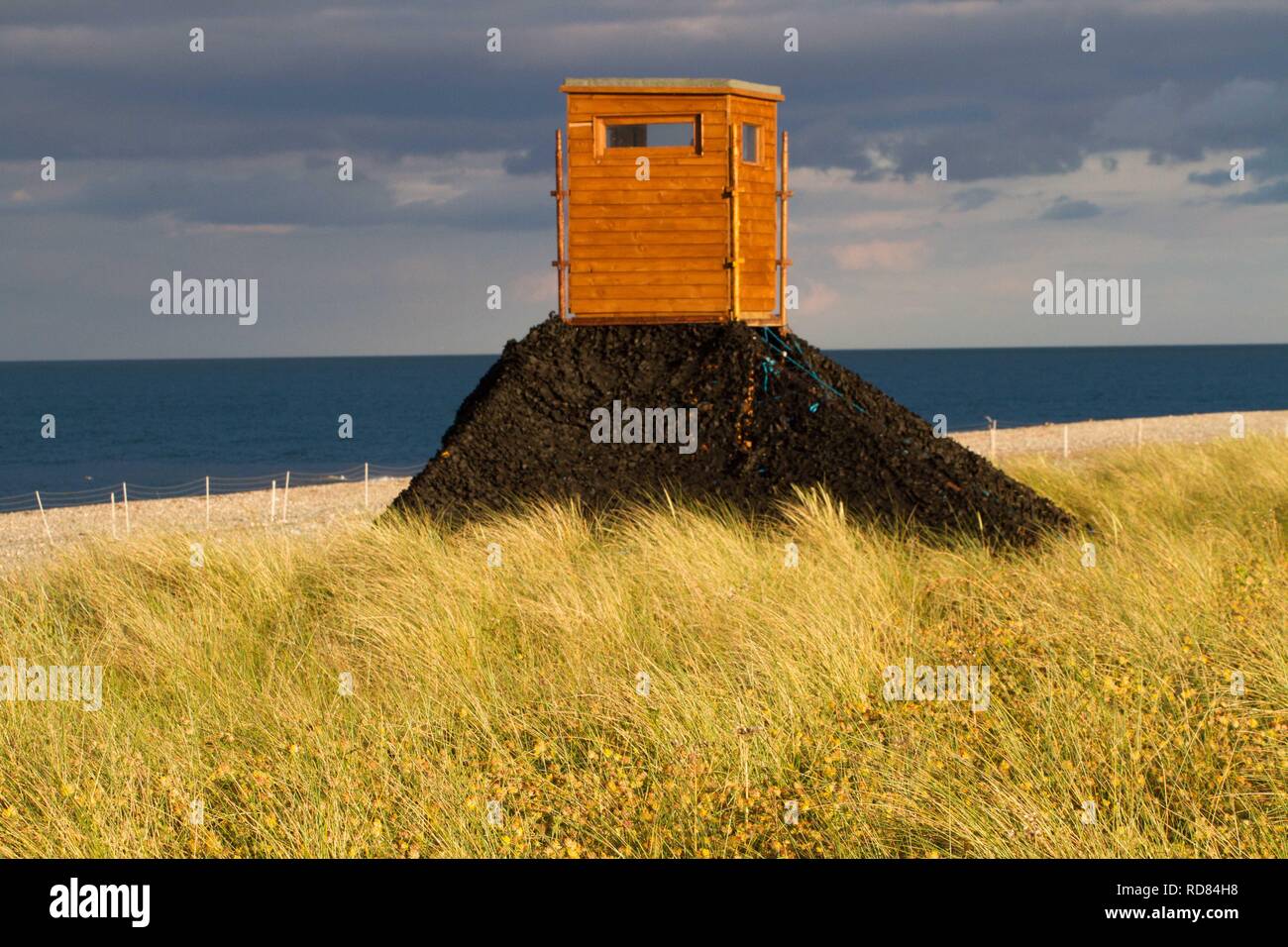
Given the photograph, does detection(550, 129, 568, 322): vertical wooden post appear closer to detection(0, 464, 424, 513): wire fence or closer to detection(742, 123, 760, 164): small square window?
detection(742, 123, 760, 164): small square window

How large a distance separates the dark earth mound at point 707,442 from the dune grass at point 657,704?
3.71ft

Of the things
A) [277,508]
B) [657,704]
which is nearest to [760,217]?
[657,704]

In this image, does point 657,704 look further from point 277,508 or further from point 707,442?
point 277,508

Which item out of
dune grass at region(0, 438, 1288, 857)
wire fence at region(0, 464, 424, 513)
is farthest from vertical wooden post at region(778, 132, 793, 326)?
wire fence at region(0, 464, 424, 513)

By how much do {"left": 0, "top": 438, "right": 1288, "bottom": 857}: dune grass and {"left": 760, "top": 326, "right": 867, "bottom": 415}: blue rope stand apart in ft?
7.07

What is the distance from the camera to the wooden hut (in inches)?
535

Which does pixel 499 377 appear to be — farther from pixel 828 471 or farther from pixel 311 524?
pixel 311 524

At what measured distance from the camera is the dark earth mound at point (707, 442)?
492 inches

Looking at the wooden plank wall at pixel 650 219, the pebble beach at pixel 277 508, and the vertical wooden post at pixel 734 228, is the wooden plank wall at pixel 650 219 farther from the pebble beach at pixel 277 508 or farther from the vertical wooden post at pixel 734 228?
the pebble beach at pixel 277 508

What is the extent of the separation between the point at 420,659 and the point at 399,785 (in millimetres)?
2283

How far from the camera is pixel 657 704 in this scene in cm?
690

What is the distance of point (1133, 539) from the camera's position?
11984 mm

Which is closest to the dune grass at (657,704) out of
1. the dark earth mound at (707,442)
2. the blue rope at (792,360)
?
the dark earth mound at (707,442)
